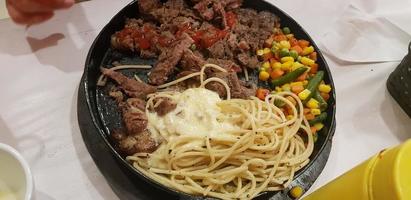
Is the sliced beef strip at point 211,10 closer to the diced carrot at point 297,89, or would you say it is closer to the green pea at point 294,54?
the green pea at point 294,54

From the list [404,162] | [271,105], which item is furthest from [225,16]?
[404,162]

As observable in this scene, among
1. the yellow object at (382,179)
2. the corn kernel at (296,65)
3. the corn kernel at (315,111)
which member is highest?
the yellow object at (382,179)

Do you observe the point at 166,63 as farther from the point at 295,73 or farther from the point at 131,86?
the point at 295,73

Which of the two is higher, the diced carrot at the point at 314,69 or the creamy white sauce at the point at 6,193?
the diced carrot at the point at 314,69

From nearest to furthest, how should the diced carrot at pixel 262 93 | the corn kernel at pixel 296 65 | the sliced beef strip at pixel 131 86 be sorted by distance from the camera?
the sliced beef strip at pixel 131 86, the diced carrot at pixel 262 93, the corn kernel at pixel 296 65

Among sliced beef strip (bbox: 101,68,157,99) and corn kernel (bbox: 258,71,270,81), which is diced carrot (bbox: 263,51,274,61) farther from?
sliced beef strip (bbox: 101,68,157,99)

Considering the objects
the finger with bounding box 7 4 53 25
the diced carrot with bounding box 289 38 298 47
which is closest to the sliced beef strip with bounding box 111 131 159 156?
the finger with bounding box 7 4 53 25

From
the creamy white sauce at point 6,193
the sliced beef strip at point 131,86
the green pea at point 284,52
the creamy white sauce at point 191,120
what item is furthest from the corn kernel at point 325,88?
the creamy white sauce at point 6,193
